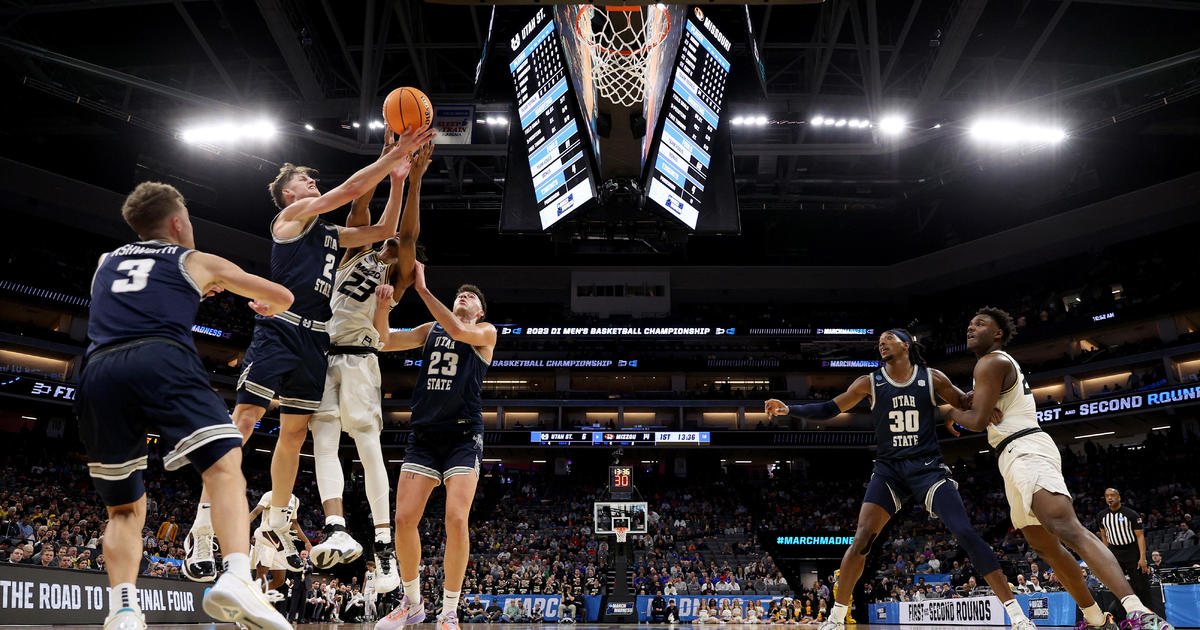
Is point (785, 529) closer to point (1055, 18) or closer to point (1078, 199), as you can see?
point (1078, 199)

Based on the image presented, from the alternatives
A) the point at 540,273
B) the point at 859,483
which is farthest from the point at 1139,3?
the point at 540,273

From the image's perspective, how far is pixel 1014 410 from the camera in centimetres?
551

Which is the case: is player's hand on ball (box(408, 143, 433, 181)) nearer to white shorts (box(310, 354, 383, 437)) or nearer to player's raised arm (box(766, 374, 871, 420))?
white shorts (box(310, 354, 383, 437))

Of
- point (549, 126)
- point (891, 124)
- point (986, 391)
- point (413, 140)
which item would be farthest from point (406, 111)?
point (891, 124)

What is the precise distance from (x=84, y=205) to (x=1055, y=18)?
1205 inches

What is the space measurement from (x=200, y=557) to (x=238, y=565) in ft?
3.97

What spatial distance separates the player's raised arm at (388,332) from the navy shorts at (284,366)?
59cm

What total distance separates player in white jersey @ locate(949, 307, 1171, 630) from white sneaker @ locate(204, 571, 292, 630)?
4.35 metres

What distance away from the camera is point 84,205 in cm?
2905

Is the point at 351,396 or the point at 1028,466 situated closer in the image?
the point at 351,396

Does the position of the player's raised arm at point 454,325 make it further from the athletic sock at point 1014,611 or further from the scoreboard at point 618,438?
the scoreboard at point 618,438

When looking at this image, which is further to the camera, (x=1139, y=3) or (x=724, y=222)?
(x=1139, y=3)

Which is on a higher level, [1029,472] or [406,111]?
[406,111]

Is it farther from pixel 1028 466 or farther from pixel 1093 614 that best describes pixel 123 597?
pixel 1093 614
